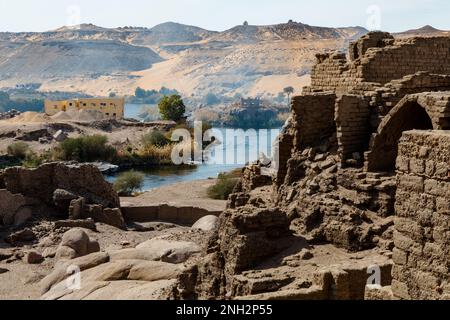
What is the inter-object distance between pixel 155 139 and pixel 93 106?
65.1ft

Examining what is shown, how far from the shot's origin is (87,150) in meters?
45.9

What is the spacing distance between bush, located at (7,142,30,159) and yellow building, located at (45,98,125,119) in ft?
68.8

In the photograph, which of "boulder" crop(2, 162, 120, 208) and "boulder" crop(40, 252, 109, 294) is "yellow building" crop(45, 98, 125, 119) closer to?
"boulder" crop(2, 162, 120, 208)

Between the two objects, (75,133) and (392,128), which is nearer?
(392,128)

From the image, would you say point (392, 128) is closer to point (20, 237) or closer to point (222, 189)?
point (20, 237)

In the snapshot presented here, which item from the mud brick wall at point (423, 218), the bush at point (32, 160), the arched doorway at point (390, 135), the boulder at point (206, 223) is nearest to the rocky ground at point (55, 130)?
the bush at point (32, 160)

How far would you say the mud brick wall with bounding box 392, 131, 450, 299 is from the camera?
551 cm

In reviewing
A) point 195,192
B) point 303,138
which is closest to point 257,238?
point 303,138

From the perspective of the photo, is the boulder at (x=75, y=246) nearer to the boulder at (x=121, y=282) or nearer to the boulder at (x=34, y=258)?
the boulder at (x=34, y=258)

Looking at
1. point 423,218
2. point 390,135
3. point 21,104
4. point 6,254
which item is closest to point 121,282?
point 390,135

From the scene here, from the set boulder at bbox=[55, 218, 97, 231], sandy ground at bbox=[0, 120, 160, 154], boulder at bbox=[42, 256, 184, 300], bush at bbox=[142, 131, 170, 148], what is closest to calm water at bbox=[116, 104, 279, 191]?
bush at bbox=[142, 131, 170, 148]
